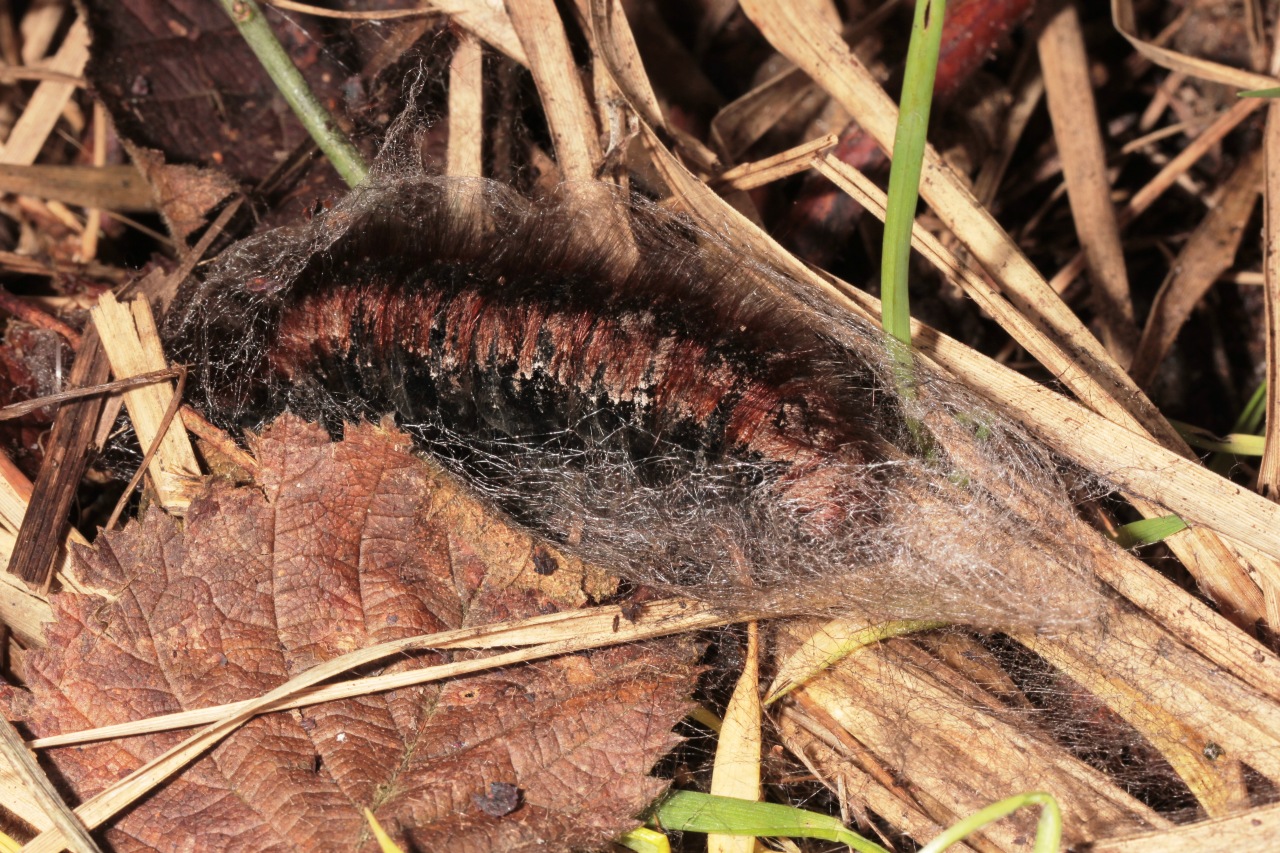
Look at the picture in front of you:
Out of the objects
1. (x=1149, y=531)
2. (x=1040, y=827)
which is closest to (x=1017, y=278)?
(x=1149, y=531)

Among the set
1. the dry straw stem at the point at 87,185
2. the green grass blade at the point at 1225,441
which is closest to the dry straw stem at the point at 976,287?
the green grass blade at the point at 1225,441

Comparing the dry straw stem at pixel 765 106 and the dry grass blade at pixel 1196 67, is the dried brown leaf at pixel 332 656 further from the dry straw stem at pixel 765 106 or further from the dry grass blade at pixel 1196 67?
the dry grass blade at pixel 1196 67

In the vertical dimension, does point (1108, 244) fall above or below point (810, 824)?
above

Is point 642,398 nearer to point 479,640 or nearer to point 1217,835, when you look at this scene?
point 479,640

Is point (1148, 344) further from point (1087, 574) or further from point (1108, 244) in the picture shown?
point (1087, 574)

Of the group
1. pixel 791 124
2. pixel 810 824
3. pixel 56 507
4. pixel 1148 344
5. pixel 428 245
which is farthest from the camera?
pixel 791 124

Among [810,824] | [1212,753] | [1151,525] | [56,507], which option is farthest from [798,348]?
[56,507]

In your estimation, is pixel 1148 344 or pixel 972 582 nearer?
pixel 972 582

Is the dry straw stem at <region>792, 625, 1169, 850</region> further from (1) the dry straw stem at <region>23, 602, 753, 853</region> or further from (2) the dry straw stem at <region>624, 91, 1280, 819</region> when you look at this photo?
(1) the dry straw stem at <region>23, 602, 753, 853</region>
